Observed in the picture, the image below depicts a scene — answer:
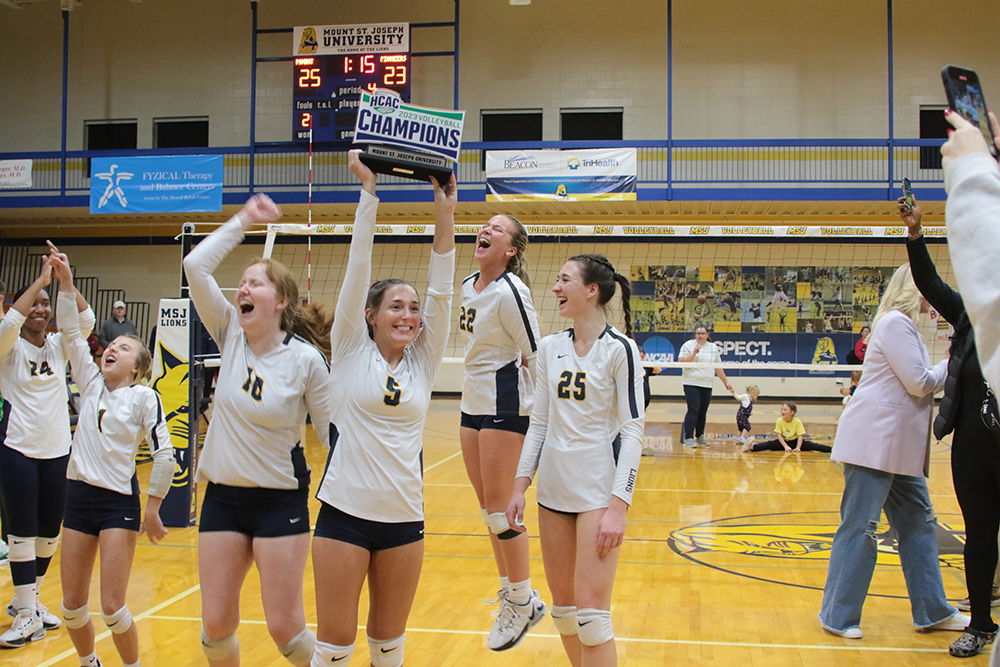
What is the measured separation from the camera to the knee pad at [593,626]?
2.73 m

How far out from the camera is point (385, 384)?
264 cm

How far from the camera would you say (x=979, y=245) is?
1.18 meters

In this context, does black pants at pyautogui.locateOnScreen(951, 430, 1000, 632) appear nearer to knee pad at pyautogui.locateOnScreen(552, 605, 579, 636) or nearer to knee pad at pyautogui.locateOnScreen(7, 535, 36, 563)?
knee pad at pyautogui.locateOnScreen(552, 605, 579, 636)

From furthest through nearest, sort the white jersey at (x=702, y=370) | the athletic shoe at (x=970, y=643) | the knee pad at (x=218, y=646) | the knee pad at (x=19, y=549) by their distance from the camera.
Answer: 1. the white jersey at (x=702, y=370)
2. the knee pad at (x=19, y=549)
3. the athletic shoe at (x=970, y=643)
4. the knee pad at (x=218, y=646)

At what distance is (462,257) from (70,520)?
41.1 feet

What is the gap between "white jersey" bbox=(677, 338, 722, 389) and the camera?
1020 cm

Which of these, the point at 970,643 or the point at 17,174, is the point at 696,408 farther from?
the point at 17,174

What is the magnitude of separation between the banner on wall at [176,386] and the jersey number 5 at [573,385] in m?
4.17

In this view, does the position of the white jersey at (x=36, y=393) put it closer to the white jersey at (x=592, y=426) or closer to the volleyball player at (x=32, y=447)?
the volleyball player at (x=32, y=447)

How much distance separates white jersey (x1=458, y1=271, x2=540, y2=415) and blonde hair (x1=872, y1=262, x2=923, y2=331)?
1.75 m

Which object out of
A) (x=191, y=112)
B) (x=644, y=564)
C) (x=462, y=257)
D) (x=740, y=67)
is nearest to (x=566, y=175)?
(x=462, y=257)

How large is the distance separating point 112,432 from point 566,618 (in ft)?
6.71

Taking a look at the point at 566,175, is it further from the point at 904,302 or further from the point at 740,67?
the point at 904,302

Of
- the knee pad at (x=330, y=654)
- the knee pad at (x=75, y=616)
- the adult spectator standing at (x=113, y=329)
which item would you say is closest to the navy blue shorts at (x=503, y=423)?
the knee pad at (x=330, y=654)
